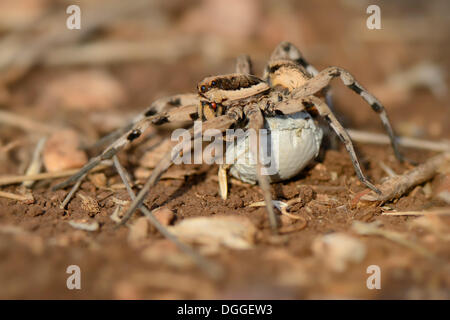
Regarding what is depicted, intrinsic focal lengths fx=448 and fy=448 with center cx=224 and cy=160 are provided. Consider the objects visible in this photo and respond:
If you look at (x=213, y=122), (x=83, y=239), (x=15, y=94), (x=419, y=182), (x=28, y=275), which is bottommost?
(x=28, y=275)

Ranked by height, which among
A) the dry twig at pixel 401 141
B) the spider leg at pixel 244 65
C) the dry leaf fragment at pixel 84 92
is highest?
the dry leaf fragment at pixel 84 92

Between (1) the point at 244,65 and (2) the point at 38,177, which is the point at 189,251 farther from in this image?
(1) the point at 244,65

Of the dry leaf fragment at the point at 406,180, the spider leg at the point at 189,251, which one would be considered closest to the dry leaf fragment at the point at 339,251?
the spider leg at the point at 189,251

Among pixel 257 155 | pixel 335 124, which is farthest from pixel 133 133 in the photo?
pixel 335 124

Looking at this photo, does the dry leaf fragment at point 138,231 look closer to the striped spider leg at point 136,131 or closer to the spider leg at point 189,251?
the spider leg at point 189,251

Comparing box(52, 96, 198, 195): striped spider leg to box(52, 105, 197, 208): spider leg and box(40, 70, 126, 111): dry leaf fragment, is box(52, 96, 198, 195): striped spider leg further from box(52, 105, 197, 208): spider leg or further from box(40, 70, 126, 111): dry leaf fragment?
box(40, 70, 126, 111): dry leaf fragment

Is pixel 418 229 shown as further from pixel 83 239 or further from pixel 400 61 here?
pixel 400 61

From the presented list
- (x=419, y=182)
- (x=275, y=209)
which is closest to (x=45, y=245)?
(x=275, y=209)
